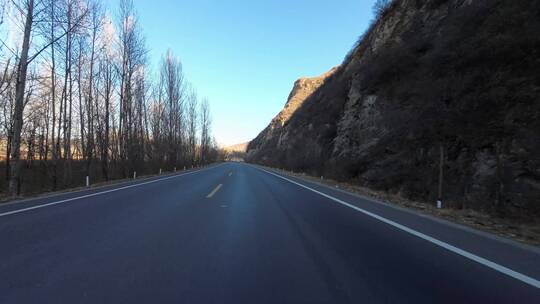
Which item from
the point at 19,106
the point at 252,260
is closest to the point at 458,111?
the point at 252,260

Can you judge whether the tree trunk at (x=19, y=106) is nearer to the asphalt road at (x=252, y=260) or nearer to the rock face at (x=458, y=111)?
the asphalt road at (x=252, y=260)

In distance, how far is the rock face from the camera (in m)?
12.0

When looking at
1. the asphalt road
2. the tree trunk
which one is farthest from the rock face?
the tree trunk

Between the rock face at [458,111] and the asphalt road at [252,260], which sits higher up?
the rock face at [458,111]

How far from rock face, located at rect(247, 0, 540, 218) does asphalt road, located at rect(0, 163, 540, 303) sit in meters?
5.67

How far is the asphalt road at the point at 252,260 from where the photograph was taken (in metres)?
3.71

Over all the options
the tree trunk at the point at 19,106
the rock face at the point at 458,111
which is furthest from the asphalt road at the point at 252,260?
the tree trunk at the point at 19,106

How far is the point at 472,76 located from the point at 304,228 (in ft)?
44.2

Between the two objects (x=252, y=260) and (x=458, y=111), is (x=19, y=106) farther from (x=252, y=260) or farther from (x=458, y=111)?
(x=458, y=111)

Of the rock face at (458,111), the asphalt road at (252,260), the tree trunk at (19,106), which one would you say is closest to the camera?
the asphalt road at (252,260)

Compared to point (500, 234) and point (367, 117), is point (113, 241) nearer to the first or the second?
point (500, 234)

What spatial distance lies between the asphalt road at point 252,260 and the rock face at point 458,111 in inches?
223

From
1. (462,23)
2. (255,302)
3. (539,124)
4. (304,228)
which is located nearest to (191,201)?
(304,228)

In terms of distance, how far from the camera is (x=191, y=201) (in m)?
11.0
